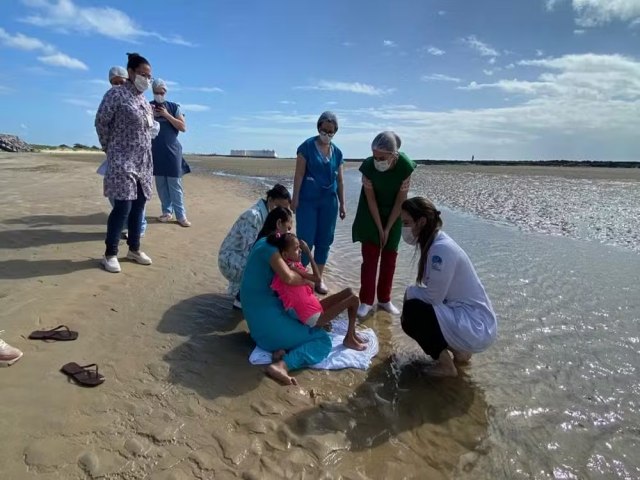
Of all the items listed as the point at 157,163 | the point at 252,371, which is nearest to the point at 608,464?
the point at 252,371

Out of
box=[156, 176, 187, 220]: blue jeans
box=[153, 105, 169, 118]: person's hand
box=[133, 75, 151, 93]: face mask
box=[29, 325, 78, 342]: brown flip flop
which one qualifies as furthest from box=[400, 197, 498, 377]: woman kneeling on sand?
box=[156, 176, 187, 220]: blue jeans

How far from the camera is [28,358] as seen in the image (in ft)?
9.79

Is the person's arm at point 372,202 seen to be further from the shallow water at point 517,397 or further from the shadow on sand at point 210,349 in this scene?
the shadow on sand at point 210,349

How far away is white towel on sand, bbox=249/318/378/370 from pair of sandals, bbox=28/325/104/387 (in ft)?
3.57

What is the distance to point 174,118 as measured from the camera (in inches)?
279

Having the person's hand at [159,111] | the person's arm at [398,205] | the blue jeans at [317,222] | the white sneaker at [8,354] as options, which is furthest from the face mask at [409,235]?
the person's hand at [159,111]

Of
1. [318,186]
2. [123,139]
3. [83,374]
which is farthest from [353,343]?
[123,139]

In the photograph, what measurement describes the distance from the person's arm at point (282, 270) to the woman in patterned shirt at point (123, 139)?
2.33 metres

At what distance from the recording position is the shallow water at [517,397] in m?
2.73

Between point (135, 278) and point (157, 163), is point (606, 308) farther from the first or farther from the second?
point (157, 163)

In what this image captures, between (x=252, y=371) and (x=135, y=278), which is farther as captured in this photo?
(x=135, y=278)

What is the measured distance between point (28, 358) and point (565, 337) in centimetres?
467

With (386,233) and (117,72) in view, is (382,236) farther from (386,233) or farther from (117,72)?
(117,72)

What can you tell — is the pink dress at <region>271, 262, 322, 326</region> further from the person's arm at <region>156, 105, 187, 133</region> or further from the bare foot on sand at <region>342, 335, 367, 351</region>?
the person's arm at <region>156, 105, 187, 133</region>
